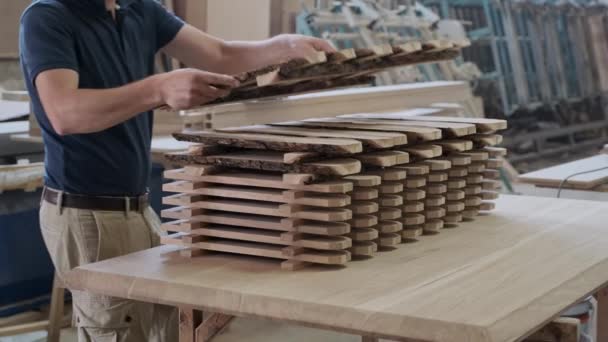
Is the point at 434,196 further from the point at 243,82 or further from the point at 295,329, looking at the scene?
the point at 295,329

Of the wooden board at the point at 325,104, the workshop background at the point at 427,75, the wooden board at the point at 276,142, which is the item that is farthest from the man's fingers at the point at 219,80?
the workshop background at the point at 427,75

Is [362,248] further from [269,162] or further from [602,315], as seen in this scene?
[602,315]

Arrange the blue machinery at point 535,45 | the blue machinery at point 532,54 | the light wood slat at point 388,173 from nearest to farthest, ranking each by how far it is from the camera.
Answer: the light wood slat at point 388,173
the blue machinery at point 532,54
the blue machinery at point 535,45

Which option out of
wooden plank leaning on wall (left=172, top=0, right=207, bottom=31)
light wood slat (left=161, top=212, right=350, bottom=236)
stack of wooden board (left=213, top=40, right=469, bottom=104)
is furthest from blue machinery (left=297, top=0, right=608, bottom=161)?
light wood slat (left=161, top=212, right=350, bottom=236)

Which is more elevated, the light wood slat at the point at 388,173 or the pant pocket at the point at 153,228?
the light wood slat at the point at 388,173

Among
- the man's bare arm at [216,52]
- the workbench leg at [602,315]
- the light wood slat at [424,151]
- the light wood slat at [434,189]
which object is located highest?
the man's bare arm at [216,52]

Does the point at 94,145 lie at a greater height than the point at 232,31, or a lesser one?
lesser

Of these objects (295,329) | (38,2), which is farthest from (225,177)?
(295,329)

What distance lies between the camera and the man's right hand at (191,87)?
2434mm

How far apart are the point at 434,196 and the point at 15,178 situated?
A: 8.03 ft

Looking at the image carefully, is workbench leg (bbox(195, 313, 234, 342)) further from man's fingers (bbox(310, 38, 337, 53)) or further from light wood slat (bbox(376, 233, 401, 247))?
man's fingers (bbox(310, 38, 337, 53))

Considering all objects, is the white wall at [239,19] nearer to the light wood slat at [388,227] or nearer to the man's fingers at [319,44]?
the man's fingers at [319,44]

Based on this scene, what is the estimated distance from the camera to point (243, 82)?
8.13 ft

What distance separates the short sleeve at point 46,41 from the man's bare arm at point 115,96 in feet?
0.10
